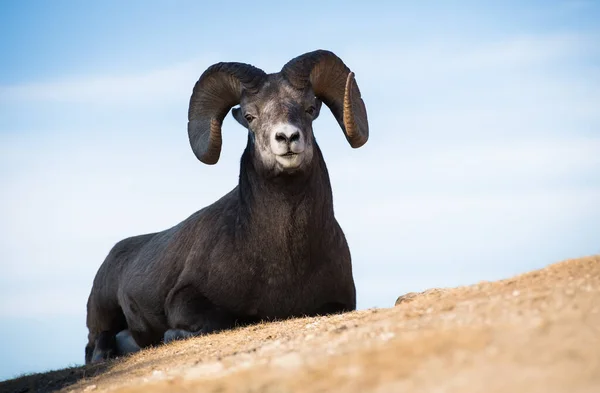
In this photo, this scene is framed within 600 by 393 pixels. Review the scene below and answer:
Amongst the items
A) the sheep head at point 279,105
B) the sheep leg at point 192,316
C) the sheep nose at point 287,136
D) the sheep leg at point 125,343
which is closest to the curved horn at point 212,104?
the sheep head at point 279,105

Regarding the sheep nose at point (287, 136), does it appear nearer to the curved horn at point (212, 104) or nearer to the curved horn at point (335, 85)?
the curved horn at point (335, 85)

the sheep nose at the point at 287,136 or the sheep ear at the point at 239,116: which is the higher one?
the sheep ear at the point at 239,116

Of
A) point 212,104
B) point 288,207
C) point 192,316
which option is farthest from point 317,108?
point 192,316

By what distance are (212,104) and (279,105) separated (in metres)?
2.15

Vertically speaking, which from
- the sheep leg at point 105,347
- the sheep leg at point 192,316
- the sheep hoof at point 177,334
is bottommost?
the sheep leg at point 105,347

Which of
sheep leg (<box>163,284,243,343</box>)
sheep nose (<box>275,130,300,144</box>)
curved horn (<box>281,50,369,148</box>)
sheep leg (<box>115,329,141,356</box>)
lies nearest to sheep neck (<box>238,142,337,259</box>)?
curved horn (<box>281,50,369,148</box>)

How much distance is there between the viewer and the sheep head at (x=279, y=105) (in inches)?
529

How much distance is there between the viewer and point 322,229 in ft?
47.7

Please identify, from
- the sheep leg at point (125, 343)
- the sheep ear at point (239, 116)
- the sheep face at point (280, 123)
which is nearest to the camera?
the sheep face at point (280, 123)

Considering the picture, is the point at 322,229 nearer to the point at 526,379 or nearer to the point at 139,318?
the point at 139,318

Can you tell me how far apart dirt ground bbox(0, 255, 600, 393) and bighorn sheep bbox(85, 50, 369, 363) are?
4072 mm

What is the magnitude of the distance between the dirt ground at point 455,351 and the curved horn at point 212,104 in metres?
5.83

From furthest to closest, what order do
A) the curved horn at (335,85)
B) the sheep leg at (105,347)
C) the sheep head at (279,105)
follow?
the sheep leg at (105,347), the curved horn at (335,85), the sheep head at (279,105)

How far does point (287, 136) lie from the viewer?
42.1ft
